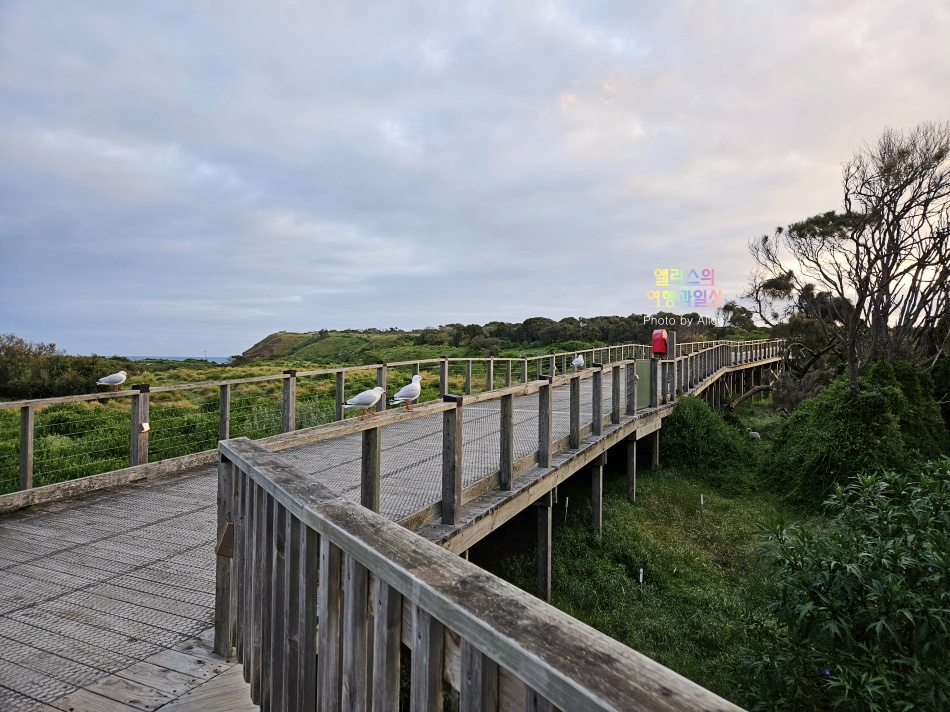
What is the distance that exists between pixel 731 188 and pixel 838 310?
255 inches

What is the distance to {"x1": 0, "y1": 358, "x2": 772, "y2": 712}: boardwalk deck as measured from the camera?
2768 millimetres

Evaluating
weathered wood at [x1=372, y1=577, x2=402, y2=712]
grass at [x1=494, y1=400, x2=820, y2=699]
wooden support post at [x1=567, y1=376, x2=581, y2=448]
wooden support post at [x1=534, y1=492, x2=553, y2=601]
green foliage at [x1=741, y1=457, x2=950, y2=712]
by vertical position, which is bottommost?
grass at [x1=494, y1=400, x2=820, y2=699]

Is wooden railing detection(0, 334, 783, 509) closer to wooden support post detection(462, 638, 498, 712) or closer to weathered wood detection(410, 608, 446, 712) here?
weathered wood detection(410, 608, 446, 712)

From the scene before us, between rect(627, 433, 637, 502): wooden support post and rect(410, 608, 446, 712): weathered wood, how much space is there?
1085 centimetres

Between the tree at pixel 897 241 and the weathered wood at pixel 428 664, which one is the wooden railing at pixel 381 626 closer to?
the weathered wood at pixel 428 664

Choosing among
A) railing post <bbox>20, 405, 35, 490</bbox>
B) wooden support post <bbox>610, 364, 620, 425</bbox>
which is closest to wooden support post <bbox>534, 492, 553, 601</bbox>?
wooden support post <bbox>610, 364, 620, 425</bbox>

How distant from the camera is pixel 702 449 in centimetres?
1440

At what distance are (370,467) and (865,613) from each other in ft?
10.4

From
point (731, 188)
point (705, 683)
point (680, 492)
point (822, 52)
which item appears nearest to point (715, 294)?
point (731, 188)

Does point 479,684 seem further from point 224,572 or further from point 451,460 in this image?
point 451,460

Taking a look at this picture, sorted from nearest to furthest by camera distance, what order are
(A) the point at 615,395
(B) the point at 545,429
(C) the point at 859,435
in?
(B) the point at 545,429 < (A) the point at 615,395 < (C) the point at 859,435

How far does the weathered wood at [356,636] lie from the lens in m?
1.50

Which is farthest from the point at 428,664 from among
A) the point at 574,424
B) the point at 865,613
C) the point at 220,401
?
the point at 574,424

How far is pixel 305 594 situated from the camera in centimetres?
179
